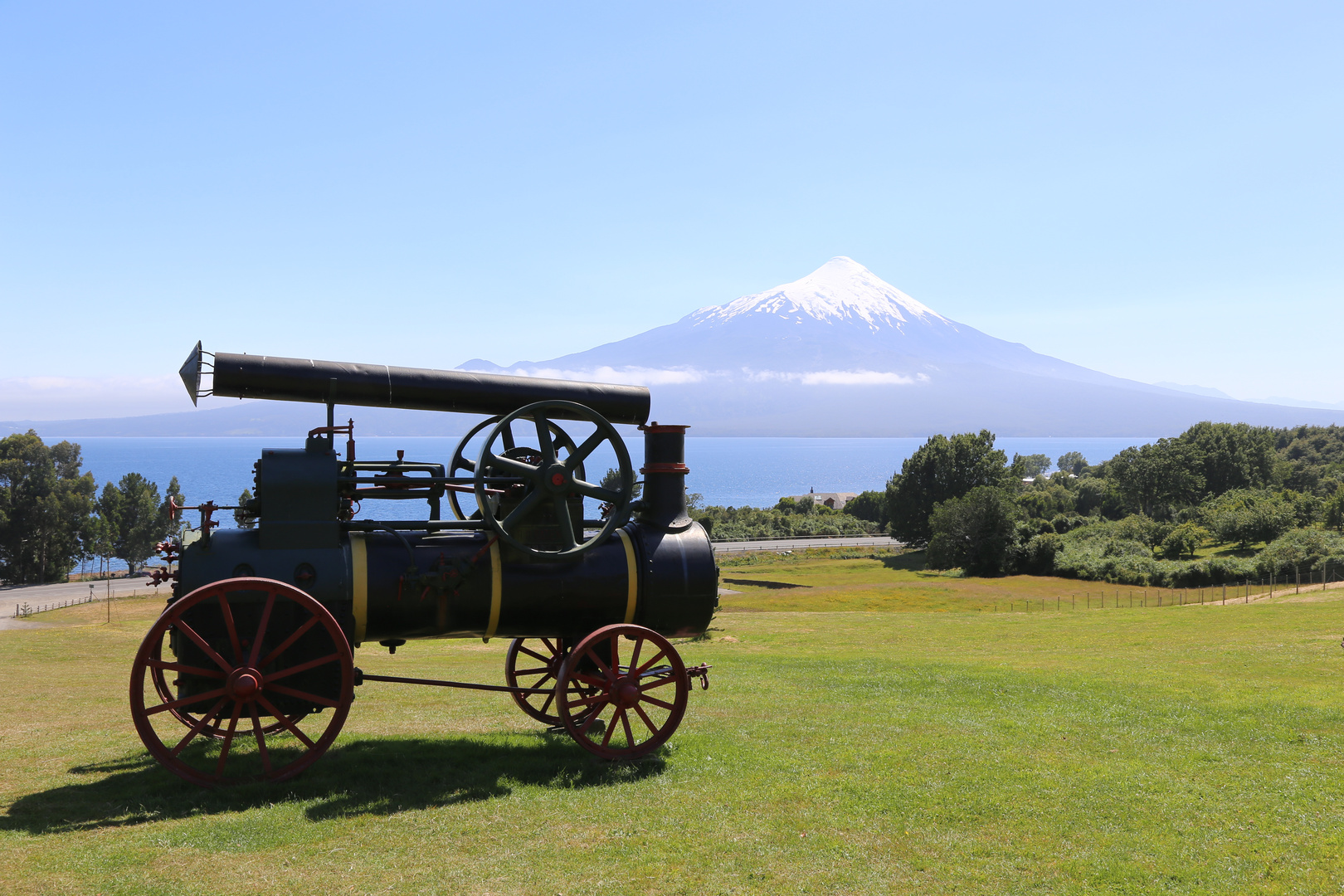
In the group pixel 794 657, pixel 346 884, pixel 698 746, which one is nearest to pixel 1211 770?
pixel 698 746

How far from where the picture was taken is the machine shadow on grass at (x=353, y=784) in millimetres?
9586

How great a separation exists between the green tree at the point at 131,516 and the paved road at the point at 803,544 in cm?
5720

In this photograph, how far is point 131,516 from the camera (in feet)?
291

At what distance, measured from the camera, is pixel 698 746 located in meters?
12.5

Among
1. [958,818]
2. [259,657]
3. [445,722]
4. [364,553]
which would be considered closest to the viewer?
[958,818]

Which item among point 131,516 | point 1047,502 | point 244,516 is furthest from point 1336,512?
point 131,516

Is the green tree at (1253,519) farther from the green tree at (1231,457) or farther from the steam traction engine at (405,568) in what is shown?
the steam traction engine at (405,568)

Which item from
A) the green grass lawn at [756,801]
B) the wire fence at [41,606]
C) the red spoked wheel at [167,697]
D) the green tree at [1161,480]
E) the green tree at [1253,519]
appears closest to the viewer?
the green grass lawn at [756,801]

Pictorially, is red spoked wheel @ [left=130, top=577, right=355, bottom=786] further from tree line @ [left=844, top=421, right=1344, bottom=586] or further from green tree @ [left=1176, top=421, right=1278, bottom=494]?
green tree @ [left=1176, top=421, right=1278, bottom=494]

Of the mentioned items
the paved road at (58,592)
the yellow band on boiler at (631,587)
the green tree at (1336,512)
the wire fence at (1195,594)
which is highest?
the yellow band on boiler at (631,587)

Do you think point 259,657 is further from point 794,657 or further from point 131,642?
point 131,642

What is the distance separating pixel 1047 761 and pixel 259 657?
9937 millimetres

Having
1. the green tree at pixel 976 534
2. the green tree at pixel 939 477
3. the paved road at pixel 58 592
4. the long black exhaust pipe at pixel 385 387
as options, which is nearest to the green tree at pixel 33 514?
the paved road at pixel 58 592

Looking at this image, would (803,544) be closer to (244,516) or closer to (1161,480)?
(1161,480)
